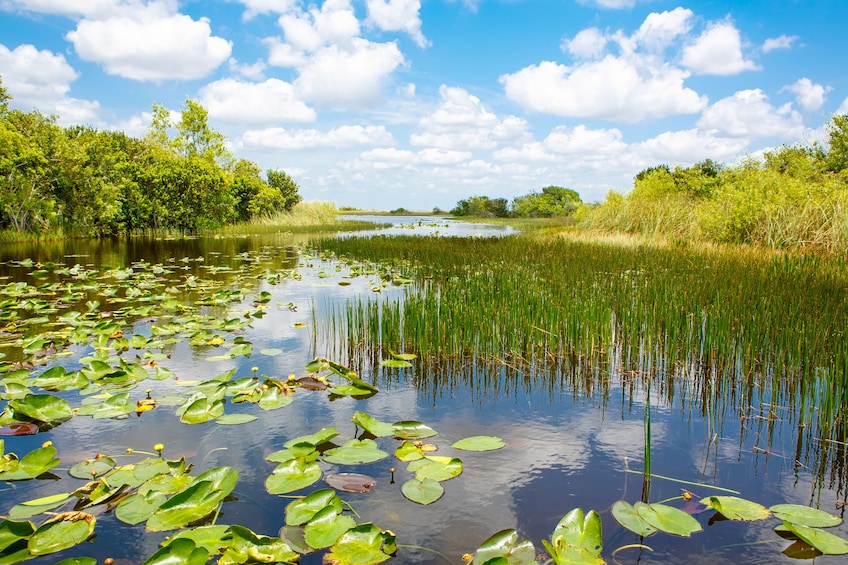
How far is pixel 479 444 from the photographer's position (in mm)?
2826

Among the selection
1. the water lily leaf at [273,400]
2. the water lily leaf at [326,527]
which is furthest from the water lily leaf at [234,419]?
the water lily leaf at [326,527]

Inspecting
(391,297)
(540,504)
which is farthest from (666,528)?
(391,297)

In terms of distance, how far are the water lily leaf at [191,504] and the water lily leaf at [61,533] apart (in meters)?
0.24

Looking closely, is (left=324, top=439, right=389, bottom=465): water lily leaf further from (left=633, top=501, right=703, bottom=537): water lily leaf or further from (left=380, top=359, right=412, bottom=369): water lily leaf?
(left=380, top=359, right=412, bottom=369): water lily leaf

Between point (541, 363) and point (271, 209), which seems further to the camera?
point (271, 209)

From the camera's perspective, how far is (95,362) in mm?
3771

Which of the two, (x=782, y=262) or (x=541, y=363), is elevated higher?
(x=782, y=262)

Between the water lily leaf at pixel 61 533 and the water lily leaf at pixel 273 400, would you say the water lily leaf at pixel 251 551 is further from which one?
the water lily leaf at pixel 273 400

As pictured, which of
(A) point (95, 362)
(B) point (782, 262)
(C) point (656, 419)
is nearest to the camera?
(C) point (656, 419)

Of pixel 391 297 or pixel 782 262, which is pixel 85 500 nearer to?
pixel 391 297

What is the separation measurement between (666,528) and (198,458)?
7.35 ft

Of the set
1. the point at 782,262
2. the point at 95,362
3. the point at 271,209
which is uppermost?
the point at 271,209

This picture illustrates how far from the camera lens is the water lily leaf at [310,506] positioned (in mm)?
2105

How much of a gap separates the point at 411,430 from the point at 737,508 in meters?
1.61
